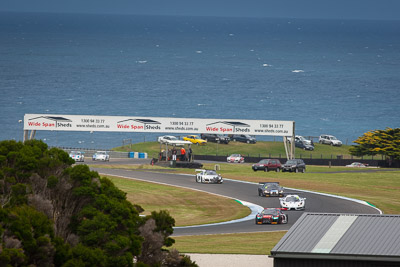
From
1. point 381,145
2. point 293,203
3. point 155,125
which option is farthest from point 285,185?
point 381,145

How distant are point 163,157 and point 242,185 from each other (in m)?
19.7

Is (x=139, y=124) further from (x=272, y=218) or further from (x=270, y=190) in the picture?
(x=272, y=218)

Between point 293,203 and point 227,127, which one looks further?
point 227,127

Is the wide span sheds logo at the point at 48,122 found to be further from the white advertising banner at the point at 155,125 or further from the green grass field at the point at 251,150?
the green grass field at the point at 251,150

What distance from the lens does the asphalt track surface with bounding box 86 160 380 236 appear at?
141 ft

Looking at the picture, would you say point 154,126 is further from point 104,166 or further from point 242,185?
point 242,185

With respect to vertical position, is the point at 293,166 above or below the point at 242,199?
above

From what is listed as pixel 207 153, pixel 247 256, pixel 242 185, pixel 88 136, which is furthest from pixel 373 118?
pixel 247 256

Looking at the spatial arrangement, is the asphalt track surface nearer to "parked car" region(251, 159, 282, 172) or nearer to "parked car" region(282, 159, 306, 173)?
"parked car" region(251, 159, 282, 172)

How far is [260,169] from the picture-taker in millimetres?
75312

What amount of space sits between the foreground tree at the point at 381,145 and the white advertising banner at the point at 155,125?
14.5m

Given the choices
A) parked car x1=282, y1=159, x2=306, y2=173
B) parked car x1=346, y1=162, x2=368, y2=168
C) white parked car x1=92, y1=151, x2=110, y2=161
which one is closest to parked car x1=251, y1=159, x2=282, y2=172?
parked car x1=282, y1=159, x2=306, y2=173

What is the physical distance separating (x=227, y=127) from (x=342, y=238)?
56.0 metres

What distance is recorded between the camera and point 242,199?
5588 cm
